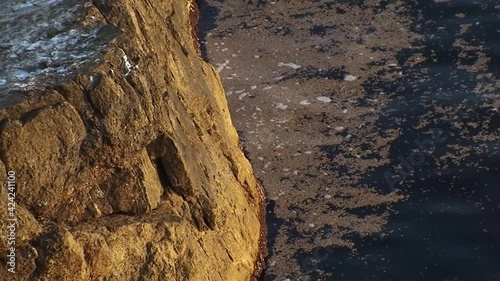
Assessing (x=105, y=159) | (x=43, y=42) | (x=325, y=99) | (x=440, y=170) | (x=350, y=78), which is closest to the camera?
(x=105, y=159)

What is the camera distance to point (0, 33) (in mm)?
6062

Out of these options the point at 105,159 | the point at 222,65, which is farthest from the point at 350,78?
the point at 105,159

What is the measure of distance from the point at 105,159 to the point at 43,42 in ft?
3.22

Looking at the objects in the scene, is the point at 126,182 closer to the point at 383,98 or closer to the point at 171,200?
the point at 171,200

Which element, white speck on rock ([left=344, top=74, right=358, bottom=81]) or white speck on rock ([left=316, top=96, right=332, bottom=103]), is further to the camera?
white speck on rock ([left=344, top=74, right=358, bottom=81])

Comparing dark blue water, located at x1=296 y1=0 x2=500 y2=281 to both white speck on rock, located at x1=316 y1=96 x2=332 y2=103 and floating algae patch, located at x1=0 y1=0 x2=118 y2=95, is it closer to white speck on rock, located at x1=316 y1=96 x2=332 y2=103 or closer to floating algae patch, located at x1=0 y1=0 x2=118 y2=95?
white speck on rock, located at x1=316 y1=96 x2=332 y2=103

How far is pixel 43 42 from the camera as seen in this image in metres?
5.92

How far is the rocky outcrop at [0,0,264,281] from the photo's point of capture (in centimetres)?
509

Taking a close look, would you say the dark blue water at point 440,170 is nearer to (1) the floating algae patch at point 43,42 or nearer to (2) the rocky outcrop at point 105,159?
(2) the rocky outcrop at point 105,159

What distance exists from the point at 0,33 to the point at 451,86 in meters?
5.40

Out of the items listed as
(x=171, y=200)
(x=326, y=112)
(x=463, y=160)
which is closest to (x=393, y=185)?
(x=463, y=160)

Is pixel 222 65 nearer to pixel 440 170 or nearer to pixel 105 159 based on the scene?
pixel 440 170

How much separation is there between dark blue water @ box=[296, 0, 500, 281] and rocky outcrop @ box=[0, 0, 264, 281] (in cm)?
141

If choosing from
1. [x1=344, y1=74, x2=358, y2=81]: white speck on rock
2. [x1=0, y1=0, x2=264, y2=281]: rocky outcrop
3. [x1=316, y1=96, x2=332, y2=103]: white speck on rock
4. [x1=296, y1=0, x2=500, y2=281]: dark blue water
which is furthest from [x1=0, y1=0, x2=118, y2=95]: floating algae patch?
[x1=344, y1=74, x2=358, y2=81]: white speck on rock
